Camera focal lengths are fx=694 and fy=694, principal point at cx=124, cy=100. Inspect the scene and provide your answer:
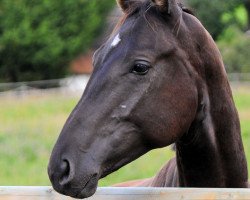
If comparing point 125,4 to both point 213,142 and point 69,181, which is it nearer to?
point 213,142

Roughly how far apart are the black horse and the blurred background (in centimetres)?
1163

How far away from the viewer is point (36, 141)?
15117 millimetres

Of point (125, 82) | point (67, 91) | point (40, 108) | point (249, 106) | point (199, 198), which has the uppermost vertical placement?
point (125, 82)

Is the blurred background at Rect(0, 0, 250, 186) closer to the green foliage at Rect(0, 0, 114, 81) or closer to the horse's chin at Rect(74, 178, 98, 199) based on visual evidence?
the green foliage at Rect(0, 0, 114, 81)

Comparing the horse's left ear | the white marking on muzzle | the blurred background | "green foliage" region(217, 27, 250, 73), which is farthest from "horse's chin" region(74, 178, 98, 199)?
"green foliage" region(217, 27, 250, 73)

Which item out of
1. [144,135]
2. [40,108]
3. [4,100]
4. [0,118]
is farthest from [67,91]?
[144,135]

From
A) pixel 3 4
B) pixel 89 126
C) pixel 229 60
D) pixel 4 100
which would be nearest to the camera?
pixel 89 126

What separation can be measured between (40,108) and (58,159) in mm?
21275

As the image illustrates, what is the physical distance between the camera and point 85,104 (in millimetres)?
3373

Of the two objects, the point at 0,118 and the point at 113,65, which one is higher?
the point at 113,65

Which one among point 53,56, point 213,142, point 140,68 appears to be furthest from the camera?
point 53,56

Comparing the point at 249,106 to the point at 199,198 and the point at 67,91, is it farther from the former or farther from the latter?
the point at 199,198

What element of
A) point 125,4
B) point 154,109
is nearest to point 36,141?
point 125,4

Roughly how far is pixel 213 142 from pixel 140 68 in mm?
635
